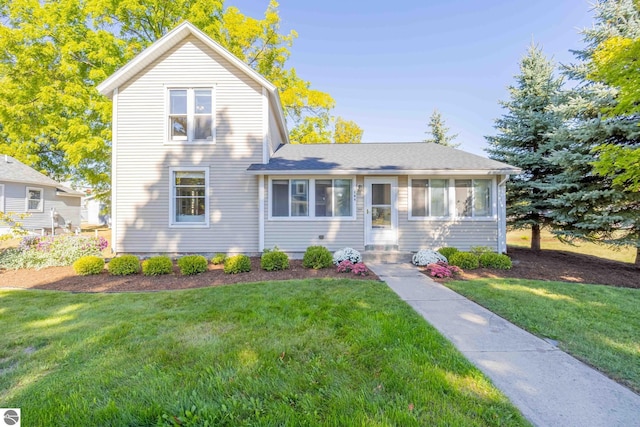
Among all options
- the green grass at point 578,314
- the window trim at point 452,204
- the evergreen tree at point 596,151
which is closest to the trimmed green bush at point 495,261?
the green grass at point 578,314

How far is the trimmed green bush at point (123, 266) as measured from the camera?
6.61 metres

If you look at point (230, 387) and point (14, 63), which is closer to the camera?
point (230, 387)

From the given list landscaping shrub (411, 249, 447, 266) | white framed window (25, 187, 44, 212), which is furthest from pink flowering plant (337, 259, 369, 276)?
white framed window (25, 187, 44, 212)

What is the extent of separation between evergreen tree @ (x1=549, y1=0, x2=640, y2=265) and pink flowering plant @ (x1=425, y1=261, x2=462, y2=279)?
Answer: 450 cm

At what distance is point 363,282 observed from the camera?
573 centimetres

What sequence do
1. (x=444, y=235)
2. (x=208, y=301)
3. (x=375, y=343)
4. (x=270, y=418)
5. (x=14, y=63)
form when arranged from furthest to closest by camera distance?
(x=14, y=63), (x=444, y=235), (x=208, y=301), (x=375, y=343), (x=270, y=418)

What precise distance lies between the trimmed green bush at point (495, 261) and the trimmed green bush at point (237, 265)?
615cm

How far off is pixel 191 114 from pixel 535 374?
1022cm

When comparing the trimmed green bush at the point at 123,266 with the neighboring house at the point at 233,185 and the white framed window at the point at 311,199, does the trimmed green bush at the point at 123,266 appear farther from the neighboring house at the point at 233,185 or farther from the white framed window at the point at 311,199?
the white framed window at the point at 311,199

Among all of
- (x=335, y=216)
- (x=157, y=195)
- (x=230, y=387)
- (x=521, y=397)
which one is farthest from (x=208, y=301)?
(x=157, y=195)

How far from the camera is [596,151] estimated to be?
7273 millimetres

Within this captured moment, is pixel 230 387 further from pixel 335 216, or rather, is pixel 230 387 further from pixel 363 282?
pixel 335 216

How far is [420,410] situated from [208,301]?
375 cm

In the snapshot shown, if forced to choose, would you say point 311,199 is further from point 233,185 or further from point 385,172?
point 233,185
